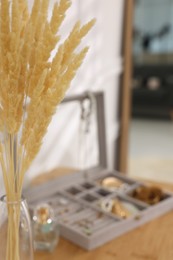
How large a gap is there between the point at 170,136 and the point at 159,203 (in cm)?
330

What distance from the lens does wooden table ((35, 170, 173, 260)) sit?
854mm

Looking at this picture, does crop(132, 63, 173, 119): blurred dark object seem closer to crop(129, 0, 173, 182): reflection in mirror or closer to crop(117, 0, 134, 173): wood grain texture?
crop(129, 0, 173, 182): reflection in mirror

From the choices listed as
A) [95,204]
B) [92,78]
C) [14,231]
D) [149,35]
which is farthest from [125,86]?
[149,35]

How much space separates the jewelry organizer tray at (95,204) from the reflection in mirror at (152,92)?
1925 mm

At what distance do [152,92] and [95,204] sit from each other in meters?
3.85

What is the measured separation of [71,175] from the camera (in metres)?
1.23

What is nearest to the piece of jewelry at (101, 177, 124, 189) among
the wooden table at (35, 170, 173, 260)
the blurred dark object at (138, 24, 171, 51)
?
the wooden table at (35, 170, 173, 260)

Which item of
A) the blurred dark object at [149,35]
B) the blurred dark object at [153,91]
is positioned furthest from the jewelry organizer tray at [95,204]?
the blurred dark object at [149,35]

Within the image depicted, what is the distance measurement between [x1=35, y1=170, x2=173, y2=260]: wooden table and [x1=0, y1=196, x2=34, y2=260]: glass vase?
0.17 meters

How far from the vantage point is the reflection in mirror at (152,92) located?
11.6 feet

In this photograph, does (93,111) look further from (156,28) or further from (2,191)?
(156,28)

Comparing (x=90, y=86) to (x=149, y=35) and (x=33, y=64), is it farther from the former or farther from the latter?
(x=149, y=35)

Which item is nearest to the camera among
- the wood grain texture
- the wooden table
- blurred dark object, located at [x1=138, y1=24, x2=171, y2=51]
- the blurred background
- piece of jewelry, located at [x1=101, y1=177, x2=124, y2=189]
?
the wooden table

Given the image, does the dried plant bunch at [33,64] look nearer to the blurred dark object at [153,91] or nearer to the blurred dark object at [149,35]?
the blurred dark object at [153,91]
